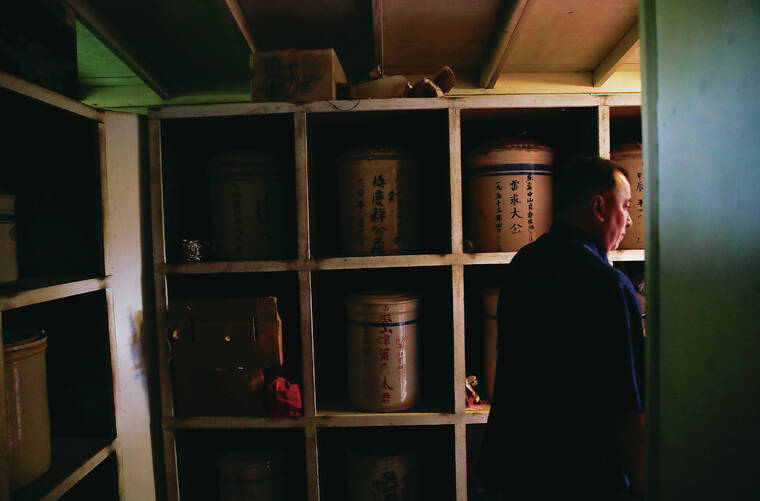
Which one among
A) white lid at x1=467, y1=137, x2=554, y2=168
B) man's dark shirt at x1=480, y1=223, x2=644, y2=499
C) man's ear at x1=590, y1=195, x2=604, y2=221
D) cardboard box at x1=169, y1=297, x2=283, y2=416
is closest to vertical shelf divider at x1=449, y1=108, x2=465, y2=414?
white lid at x1=467, y1=137, x2=554, y2=168

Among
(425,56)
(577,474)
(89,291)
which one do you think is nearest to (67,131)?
(89,291)

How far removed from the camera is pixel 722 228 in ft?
2.04

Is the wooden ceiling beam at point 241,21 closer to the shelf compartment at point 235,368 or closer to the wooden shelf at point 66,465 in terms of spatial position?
the shelf compartment at point 235,368

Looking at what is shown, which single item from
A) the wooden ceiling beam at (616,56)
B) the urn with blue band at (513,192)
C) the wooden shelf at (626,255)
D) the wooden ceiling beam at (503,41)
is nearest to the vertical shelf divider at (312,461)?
the urn with blue band at (513,192)

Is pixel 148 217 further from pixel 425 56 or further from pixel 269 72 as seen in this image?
pixel 425 56

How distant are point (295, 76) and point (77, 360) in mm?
1456

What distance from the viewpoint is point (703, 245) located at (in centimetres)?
64

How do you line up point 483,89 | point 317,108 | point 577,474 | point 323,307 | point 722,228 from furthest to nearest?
point 483,89
point 323,307
point 317,108
point 577,474
point 722,228

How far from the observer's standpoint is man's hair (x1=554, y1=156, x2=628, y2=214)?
1.43 meters

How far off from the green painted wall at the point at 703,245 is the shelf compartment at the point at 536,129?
3.90 ft

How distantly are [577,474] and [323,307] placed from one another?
1538 mm

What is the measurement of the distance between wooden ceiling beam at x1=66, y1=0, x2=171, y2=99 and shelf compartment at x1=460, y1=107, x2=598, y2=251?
179cm

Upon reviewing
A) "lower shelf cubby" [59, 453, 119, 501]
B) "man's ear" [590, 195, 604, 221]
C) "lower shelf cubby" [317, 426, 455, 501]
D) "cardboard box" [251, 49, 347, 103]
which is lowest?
"lower shelf cubby" [317, 426, 455, 501]

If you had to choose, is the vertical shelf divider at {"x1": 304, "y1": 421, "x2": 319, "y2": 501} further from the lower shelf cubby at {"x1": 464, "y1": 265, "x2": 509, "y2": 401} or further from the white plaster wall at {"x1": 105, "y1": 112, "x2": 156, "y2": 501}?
the lower shelf cubby at {"x1": 464, "y1": 265, "x2": 509, "y2": 401}
